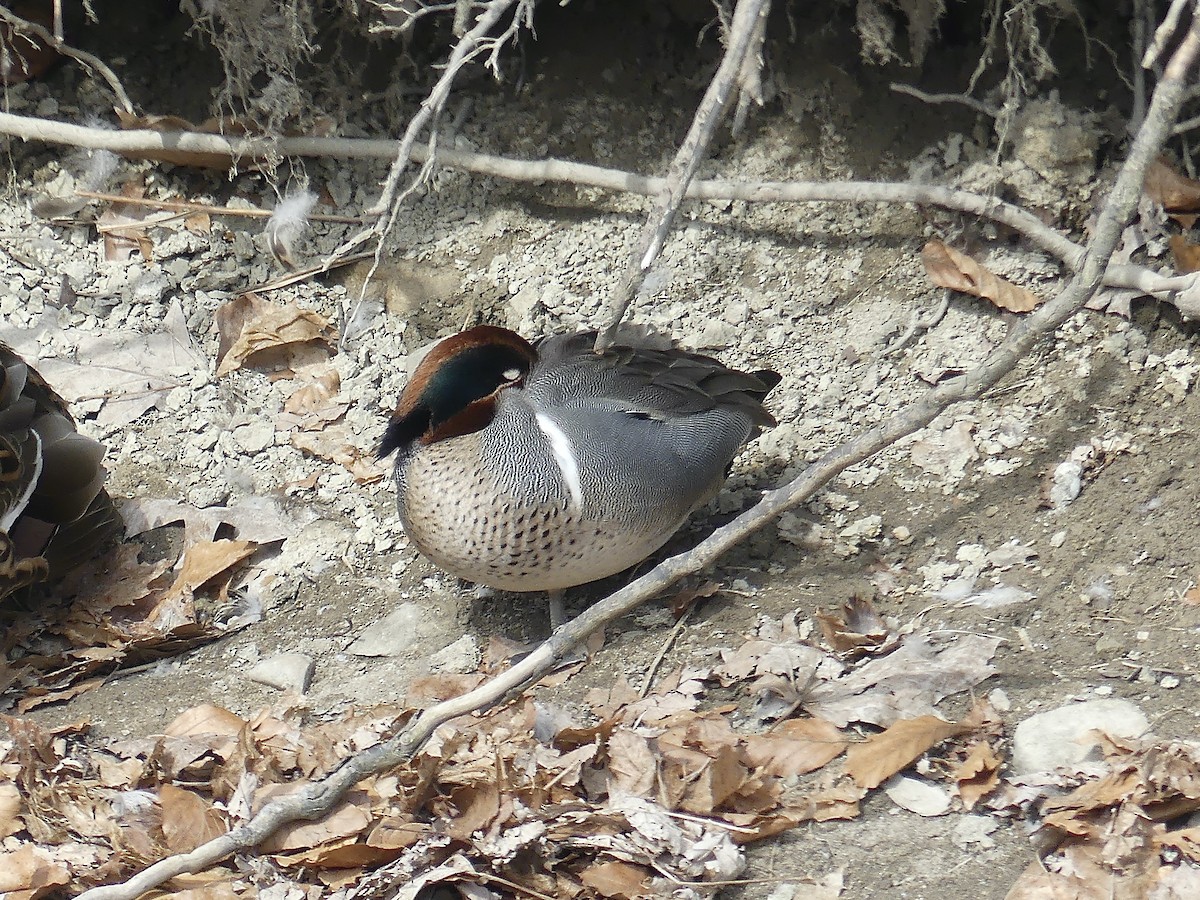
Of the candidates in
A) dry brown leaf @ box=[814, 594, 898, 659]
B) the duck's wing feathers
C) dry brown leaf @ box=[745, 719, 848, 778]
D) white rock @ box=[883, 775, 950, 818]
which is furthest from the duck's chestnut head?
white rock @ box=[883, 775, 950, 818]

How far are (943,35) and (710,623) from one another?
7.17 feet

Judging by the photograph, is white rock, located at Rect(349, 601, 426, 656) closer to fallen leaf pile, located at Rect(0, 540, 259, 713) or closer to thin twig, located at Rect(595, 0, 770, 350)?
fallen leaf pile, located at Rect(0, 540, 259, 713)

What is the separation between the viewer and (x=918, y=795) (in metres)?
2.68

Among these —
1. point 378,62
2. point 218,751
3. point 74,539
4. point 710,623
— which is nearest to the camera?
point 218,751

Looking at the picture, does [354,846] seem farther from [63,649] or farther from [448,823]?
[63,649]

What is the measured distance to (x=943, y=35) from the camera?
14.3 ft

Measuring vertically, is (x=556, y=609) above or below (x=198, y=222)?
below

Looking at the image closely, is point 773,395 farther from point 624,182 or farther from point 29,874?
point 29,874

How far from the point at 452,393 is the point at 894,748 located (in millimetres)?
1486

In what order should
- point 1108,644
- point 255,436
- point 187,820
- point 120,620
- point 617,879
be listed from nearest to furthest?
point 617,879 → point 187,820 → point 1108,644 → point 120,620 → point 255,436

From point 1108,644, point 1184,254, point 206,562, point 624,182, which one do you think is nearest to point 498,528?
point 206,562

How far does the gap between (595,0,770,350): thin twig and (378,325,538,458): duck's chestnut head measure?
24.4 inches

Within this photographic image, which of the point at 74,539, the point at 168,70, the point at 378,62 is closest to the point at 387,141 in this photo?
the point at 378,62

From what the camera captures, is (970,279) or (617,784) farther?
(970,279)
